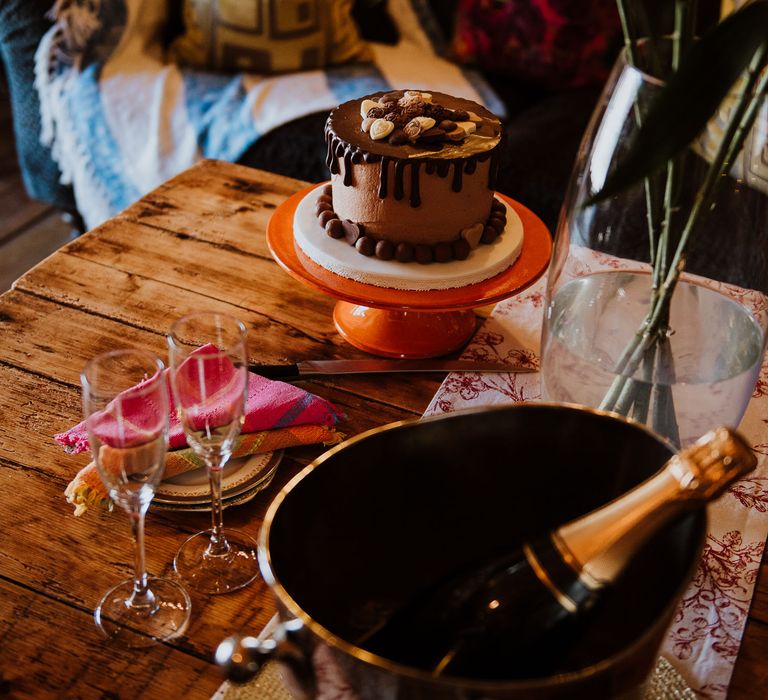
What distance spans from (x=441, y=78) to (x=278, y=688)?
6.74 feet

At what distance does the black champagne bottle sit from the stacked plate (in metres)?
0.26

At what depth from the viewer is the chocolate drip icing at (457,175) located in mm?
1011

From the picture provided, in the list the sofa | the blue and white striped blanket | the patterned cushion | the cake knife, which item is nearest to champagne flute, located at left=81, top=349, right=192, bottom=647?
the cake knife

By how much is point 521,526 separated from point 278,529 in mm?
195

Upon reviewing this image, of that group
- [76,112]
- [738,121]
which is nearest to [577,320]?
[738,121]

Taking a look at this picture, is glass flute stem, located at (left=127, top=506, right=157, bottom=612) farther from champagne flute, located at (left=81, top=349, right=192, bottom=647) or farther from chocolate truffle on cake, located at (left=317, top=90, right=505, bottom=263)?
chocolate truffle on cake, located at (left=317, top=90, right=505, bottom=263)

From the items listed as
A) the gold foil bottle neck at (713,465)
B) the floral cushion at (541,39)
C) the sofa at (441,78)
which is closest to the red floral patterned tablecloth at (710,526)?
the gold foil bottle neck at (713,465)

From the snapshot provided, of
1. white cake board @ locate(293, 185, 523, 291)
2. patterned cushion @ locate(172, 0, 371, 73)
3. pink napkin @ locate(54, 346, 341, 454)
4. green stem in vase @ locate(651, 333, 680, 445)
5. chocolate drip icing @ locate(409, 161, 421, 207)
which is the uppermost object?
chocolate drip icing @ locate(409, 161, 421, 207)

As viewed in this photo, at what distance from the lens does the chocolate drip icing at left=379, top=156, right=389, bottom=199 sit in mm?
1002

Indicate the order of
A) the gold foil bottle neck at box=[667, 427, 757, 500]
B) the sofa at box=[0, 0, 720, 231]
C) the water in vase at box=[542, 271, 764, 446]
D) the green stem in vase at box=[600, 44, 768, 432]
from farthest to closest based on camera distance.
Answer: the sofa at box=[0, 0, 720, 231]
the water in vase at box=[542, 271, 764, 446]
the green stem in vase at box=[600, 44, 768, 432]
the gold foil bottle neck at box=[667, 427, 757, 500]

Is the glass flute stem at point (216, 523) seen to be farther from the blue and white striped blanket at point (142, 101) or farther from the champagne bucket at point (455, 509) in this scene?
the blue and white striped blanket at point (142, 101)

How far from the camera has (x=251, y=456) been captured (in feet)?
2.74

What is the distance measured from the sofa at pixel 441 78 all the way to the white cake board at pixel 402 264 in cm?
100

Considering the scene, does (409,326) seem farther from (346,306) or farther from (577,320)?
(577,320)
